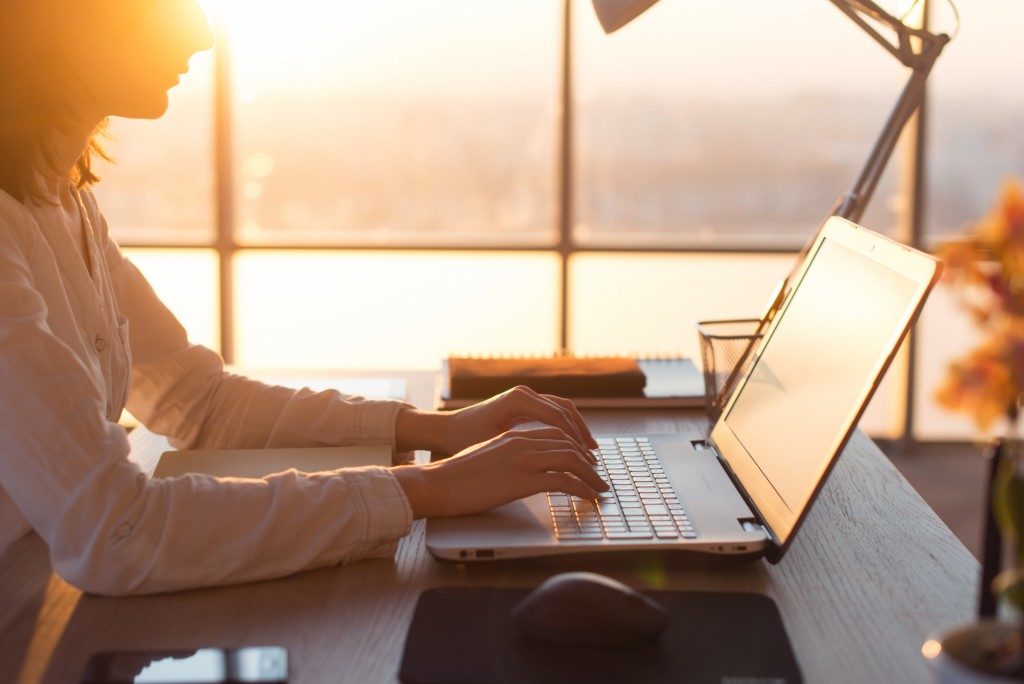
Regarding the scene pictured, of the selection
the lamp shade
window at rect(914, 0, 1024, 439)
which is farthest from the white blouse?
window at rect(914, 0, 1024, 439)

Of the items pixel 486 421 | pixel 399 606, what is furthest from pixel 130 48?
pixel 399 606

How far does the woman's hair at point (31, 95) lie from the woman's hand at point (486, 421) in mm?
474

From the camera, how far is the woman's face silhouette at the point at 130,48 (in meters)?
1.23

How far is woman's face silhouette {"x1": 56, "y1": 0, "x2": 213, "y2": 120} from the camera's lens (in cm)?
123

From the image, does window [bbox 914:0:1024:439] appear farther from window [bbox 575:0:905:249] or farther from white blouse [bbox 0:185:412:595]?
white blouse [bbox 0:185:412:595]

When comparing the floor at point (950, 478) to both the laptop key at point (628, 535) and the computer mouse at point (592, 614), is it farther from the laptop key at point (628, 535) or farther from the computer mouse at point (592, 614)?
the computer mouse at point (592, 614)

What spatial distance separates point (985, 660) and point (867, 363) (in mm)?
406

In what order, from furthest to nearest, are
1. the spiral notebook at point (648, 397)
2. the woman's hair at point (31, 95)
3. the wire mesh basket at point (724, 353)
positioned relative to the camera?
the spiral notebook at point (648, 397), the wire mesh basket at point (724, 353), the woman's hair at point (31, 95)

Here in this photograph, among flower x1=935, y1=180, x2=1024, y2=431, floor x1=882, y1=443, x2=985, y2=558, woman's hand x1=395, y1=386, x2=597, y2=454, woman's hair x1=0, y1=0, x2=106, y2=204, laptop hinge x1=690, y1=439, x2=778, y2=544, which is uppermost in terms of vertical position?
woman's hair x1=0, y1=0, x2=106, y2=204

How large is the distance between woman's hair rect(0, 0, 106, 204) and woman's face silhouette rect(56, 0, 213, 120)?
0.05 feet

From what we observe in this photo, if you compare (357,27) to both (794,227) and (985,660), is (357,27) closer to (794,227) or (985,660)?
(794,227)

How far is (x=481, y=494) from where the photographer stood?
1100mm

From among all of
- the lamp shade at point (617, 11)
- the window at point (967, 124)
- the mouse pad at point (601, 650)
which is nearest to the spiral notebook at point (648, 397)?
the lamp shade at point (617, 11)

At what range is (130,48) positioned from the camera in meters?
1.26
